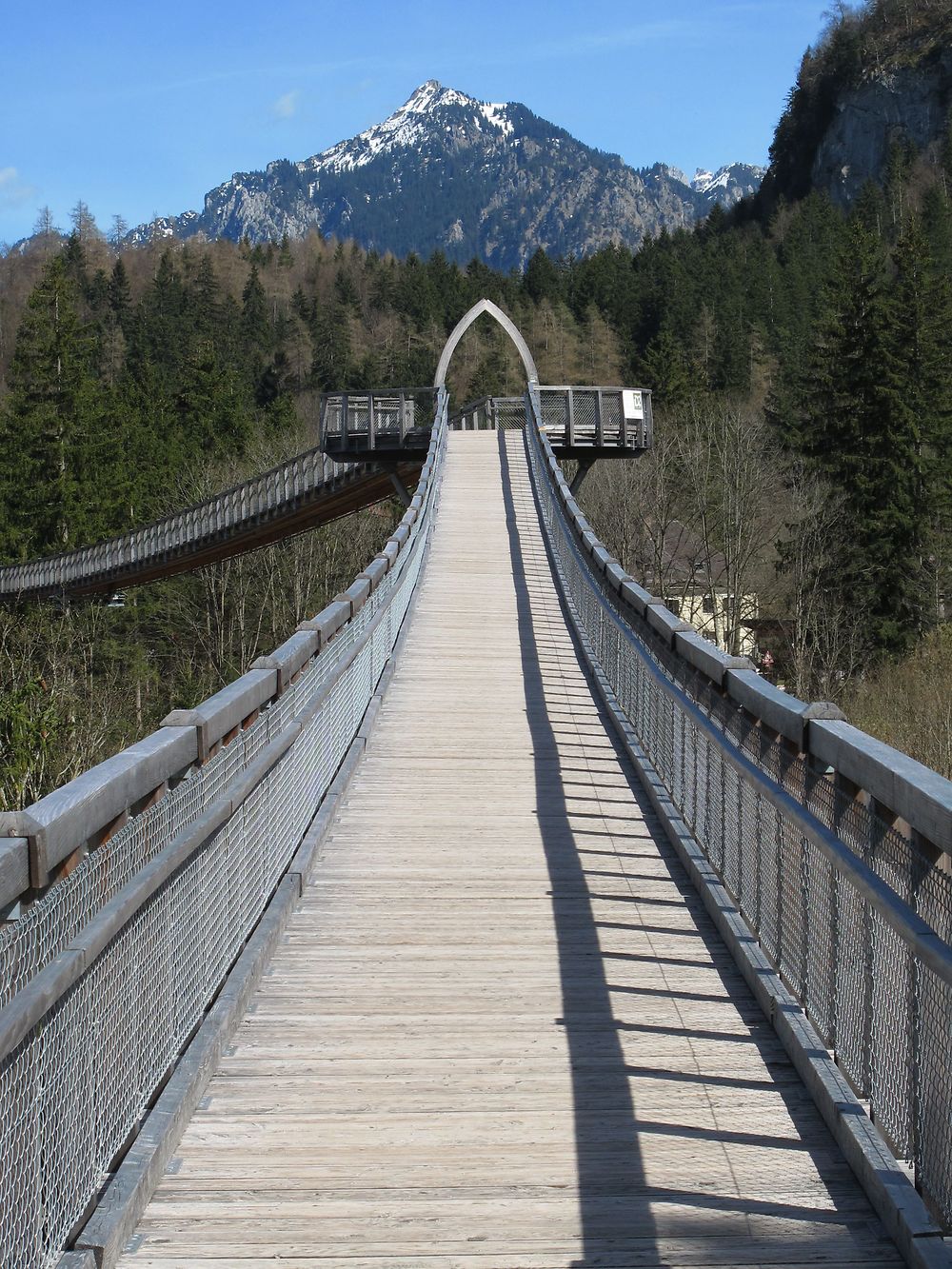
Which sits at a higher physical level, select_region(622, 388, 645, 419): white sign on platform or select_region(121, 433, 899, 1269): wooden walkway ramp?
select_region(622, 388, 645, 419): white sign on platform

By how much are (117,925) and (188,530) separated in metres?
38.4

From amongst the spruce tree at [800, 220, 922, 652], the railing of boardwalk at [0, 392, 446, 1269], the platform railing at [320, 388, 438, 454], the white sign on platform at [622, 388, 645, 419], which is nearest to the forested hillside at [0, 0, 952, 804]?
the spruce tree at [800, 220, 922, 652]

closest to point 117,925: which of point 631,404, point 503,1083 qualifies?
point 503,1083

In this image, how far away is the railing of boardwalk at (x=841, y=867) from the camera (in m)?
3.56

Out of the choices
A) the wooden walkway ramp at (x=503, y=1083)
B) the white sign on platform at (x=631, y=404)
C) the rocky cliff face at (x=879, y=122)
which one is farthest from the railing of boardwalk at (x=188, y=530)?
the rocky cliff face at (x=879, y=122)

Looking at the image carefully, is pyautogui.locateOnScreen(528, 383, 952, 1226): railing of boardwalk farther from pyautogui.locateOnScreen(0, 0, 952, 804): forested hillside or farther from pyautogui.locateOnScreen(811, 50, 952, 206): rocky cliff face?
pyautogui.locateOnScreen(811, 50, 952, 206): rocky cliff face

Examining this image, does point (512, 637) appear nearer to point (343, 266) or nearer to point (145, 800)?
point (145, 800)

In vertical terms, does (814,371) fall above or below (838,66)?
below

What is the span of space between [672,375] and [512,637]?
2588 inches

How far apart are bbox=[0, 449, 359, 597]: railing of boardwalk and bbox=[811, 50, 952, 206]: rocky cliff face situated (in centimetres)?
10562

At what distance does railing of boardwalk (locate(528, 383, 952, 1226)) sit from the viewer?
11.7 feet

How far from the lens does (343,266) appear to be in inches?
5418

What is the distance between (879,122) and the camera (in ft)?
450

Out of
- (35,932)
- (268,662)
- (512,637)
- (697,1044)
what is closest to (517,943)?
(697,1044)
